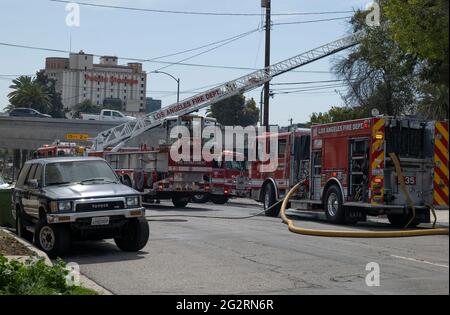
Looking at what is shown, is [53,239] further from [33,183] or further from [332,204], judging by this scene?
[332,204]

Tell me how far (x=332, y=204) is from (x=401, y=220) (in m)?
1.88

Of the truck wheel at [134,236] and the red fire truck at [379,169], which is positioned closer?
the truck wheel at [134,236]

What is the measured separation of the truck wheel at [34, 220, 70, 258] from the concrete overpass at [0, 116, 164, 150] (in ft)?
180

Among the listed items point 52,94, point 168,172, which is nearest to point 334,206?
point 168,172

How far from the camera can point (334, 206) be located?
17.8m

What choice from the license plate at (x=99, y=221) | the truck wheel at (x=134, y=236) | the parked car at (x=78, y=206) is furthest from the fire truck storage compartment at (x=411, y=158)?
the license plate at (x=99, y=221)

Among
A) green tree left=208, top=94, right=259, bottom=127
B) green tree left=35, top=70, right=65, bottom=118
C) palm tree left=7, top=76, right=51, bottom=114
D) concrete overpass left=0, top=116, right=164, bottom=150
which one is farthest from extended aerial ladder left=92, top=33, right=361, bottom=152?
green tree left=35, top=70, right=65, bottom=118

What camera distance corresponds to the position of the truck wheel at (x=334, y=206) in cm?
1728

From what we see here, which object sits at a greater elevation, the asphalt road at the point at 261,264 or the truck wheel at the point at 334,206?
the truck wheel at the point at 334,206

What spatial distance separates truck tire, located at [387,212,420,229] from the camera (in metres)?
17.0

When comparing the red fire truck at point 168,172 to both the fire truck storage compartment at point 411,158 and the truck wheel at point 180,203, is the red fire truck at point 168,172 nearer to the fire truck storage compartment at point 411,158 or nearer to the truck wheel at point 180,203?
the truck wheel at point 180,203

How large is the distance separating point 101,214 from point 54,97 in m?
112
